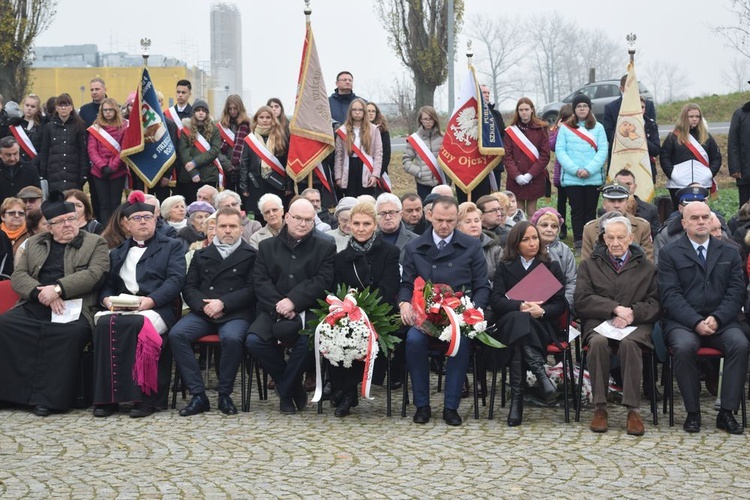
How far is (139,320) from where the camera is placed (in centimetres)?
873

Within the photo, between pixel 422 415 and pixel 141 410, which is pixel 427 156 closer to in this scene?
pixel 422 415

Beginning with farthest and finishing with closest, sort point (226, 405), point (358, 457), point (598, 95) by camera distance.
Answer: point (598, 95) → point (226, 405) → point (358, 457)

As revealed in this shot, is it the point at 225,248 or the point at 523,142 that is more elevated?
the point at 523,142

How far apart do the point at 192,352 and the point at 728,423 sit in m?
4.16

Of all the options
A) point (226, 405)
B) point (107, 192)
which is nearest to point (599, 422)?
point (226, 405)

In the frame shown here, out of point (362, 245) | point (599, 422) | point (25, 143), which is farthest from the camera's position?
point (25, 143)

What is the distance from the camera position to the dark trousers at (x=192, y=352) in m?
8.70

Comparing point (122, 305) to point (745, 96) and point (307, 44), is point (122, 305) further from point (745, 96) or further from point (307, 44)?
point (745, 96)

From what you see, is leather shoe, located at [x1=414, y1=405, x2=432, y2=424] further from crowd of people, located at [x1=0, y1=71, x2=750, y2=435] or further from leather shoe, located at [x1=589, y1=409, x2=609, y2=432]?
leather shoe, located at [x1=589, y1=409, x2=609, y2=432]

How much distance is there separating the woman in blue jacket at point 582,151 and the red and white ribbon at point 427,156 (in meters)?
1.67

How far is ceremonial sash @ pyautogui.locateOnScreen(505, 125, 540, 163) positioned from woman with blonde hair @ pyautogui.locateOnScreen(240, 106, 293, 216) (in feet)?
9.27

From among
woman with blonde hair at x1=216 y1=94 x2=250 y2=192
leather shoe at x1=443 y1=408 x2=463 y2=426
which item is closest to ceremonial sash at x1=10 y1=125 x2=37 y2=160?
woman with blonde hair at x1=216 y1=94 x2=250 y2=192

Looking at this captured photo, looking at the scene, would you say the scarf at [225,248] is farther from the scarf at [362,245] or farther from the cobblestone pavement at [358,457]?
the cobblestone pavement at [358,457]

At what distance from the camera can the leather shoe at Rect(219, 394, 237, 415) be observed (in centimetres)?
859
